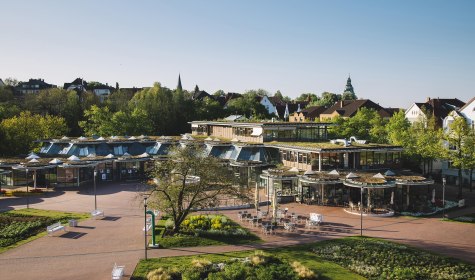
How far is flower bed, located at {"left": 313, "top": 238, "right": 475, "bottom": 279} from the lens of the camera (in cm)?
2283

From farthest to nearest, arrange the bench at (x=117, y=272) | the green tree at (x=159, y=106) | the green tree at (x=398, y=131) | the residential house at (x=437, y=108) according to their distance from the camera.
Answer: the green tree at (x=159, y=106), the residential house at (x=437, y=108), the green tree at (x=398, y=131), the bench at (x=117, y=272)

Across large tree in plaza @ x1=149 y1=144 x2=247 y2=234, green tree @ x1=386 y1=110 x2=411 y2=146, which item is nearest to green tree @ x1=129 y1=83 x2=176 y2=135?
green tree @ x1=386 y1=110 x2=411 y2=146

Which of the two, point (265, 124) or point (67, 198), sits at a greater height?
point (265, 124)

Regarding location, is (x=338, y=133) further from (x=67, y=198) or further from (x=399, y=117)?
(x=67, y=198)

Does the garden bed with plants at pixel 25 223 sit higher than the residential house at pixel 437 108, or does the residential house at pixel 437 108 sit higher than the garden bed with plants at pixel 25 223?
the residential house at pixel 437 108

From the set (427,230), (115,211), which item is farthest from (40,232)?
(427,230)

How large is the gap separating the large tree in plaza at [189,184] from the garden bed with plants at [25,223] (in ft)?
29.3

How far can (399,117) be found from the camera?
197 feet

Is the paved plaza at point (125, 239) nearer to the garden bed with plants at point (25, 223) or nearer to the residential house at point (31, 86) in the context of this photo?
the garden bed with plants at point (25, 223)

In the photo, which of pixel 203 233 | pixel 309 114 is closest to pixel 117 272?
pixel 203 233

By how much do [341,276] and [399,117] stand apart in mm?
42725

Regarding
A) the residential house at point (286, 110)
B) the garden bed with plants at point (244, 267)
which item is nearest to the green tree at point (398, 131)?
the garden bed with plants at point (244, 267)

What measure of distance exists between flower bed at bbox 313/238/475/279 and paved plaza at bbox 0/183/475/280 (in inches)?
77.3

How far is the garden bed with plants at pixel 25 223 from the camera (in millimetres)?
28828
